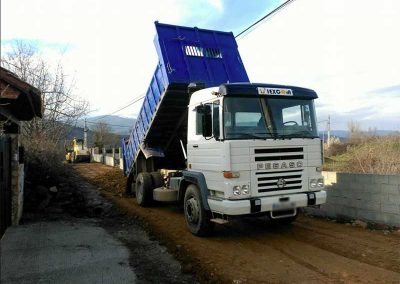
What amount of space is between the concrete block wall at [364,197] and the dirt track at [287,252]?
39cm

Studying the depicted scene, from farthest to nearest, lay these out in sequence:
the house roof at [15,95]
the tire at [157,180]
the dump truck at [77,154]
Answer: the dump truck at [77,154], the tire at [157,180], the house roof at [15,95]

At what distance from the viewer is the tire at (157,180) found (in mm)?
11461

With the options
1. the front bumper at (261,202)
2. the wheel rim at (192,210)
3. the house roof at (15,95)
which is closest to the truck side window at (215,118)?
the front bumper at (261,202)

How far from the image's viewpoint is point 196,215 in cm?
820

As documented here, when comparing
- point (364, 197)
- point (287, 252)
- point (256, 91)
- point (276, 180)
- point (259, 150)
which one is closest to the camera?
point (287, 252)

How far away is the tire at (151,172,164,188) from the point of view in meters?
11.5

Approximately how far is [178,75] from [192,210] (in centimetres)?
316

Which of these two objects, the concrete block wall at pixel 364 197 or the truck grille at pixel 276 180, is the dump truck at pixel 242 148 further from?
the concrete block wall at pixel 364 197

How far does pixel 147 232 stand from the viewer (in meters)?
8.91

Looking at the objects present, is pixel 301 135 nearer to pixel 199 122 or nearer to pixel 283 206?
pixel 283 206

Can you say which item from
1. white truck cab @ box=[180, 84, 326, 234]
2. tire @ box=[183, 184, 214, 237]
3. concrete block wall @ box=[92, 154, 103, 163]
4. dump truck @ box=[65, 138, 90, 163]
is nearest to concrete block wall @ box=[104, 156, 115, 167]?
concrete block wall @ box=[92, 154, 103, 163]

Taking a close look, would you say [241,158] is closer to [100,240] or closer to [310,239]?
[310,239]

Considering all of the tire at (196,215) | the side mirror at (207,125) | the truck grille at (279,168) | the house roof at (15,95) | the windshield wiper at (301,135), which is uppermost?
the house roof at (15,95)

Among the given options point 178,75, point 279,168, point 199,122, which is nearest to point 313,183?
point 279,168
